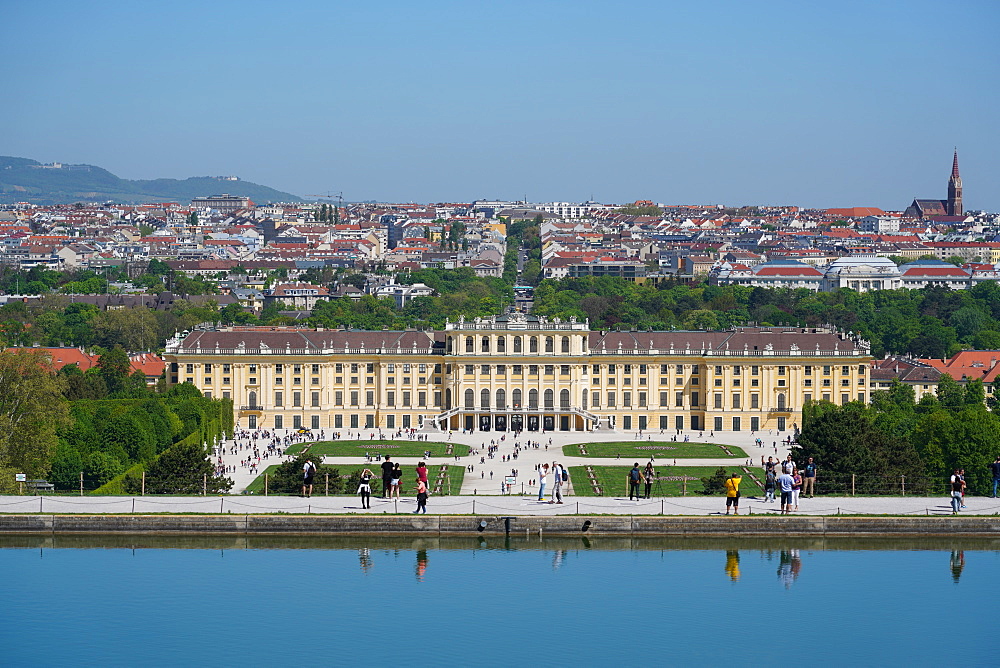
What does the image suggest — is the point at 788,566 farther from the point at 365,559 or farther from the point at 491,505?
the point at 365,559

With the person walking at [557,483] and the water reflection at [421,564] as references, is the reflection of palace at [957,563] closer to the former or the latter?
the person walking at [557,483]

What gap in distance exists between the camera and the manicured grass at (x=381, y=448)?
246 ft

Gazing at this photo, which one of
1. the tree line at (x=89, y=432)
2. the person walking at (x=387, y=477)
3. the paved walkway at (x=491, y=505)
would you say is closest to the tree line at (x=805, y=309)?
the tree line at (x=89, y=432)

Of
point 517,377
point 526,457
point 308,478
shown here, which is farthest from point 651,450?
point 308,478

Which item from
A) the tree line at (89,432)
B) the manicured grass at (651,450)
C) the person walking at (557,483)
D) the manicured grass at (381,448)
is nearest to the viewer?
the person walking at (557,483)

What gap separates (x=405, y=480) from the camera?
204 ft

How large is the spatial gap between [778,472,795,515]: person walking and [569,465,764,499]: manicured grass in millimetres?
4813

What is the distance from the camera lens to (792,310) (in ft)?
479

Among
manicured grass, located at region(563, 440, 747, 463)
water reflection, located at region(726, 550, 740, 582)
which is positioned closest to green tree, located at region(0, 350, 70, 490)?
water reflection, located at region(726, 550, 740, 582)

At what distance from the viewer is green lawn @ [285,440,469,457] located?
75000mm

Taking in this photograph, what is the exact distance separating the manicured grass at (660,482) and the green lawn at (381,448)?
8.68 metres

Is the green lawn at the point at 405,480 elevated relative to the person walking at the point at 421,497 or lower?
lower

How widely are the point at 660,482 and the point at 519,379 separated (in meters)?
26.9

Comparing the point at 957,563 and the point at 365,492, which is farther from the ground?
the point at 365,492
